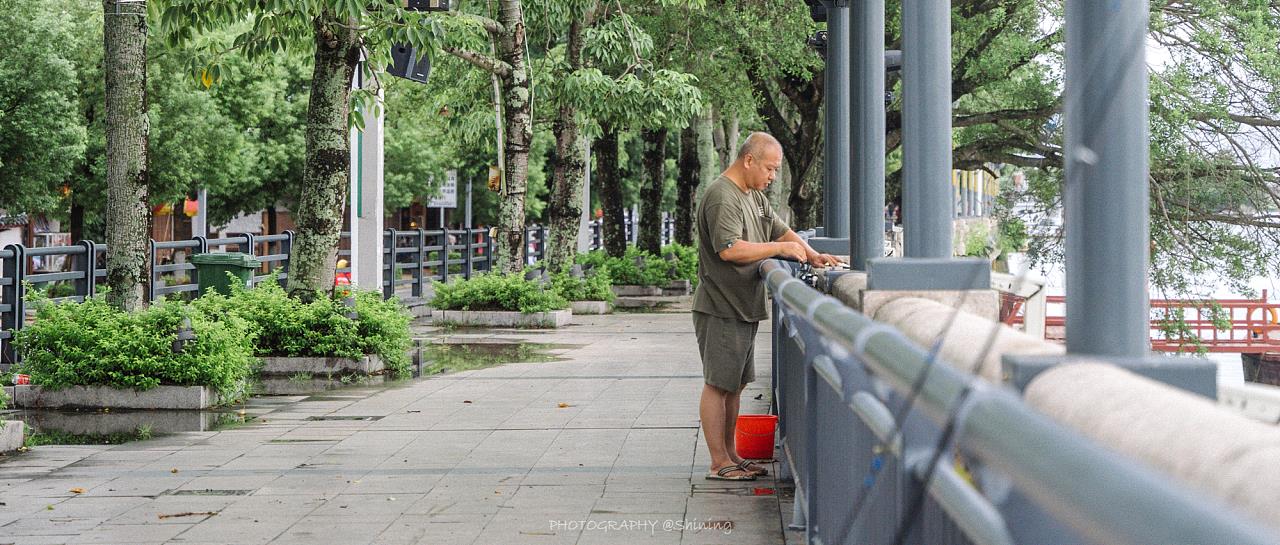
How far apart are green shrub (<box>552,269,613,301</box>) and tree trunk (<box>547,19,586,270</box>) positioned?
1.12 feet

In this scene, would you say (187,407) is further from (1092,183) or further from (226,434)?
(1092,183)

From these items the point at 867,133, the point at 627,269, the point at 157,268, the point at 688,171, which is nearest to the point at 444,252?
the point at 627,269

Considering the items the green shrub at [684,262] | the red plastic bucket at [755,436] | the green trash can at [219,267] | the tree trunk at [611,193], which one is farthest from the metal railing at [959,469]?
the green shrub at [684,262]

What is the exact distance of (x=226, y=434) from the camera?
10.2 meters

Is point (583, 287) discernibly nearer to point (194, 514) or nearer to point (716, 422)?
point (716, 422)

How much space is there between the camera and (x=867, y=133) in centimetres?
878

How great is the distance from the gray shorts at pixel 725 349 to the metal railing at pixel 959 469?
2.94 meters

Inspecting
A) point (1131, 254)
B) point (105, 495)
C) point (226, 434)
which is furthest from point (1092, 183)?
point (226, 434)

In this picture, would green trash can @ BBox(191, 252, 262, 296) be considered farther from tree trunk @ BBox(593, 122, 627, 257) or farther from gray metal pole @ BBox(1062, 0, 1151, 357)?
tree trunk @ BBox(593, 122, 627, 257)

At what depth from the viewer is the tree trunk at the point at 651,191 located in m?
34.3

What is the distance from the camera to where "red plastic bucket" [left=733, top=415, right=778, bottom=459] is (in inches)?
332

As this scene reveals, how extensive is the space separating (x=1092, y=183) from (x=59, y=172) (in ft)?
115

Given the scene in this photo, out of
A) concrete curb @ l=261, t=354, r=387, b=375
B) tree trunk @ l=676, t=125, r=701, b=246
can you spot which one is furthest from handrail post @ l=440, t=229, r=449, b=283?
concrete curb @ l=261, t=354, r=387, b=375

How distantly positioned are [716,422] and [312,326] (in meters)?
6.81
